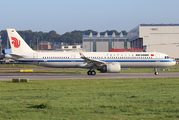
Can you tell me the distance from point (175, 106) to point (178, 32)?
82150mm

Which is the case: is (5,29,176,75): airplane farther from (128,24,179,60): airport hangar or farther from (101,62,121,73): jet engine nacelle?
(128,24,179,60): airport hangar

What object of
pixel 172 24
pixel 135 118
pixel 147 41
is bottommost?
pixel 135 118

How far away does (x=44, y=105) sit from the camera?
41.4 feet

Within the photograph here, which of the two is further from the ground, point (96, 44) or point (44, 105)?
point (96, 44)

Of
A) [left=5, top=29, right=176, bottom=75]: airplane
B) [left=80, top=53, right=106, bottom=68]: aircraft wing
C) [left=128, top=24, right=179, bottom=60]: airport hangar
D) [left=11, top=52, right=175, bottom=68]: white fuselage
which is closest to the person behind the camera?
[left=80, top=53, right=106, bottom=68]: aircraft wing

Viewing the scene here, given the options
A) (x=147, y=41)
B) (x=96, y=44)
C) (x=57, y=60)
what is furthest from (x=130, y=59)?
(x=96, y=44)

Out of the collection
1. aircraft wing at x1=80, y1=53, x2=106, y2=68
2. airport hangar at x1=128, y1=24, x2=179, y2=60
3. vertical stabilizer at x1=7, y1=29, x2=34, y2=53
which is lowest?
aircraft wing at x1=80, y1=53, x2=106, y2=68

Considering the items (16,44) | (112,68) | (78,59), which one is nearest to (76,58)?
(78,59)

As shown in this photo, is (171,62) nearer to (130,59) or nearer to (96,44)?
(130,59)

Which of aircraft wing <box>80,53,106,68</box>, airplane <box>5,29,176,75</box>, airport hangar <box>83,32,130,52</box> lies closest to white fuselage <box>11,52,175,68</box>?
airplane <box>5,29,176,75</box>

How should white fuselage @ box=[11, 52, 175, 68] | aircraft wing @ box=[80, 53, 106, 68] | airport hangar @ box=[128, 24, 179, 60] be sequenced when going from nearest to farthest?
aircraft wing @ box=[80, 53, 106, 68] → white fuselage @ box=[11, 52, 175, 68] → airport hangar @ box=[128, 24, 179, 60]

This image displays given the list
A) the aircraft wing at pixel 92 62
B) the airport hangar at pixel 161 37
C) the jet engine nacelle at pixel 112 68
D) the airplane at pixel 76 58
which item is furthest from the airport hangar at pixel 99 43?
the jet engine nacelle at pixel 112 68

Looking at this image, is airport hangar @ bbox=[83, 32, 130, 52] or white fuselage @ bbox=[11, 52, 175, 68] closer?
white fuselage @ bbox=[11, 52, 175, 68]

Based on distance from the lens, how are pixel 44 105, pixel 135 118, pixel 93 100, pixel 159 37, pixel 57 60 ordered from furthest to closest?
pixel 159 37 < pixel 57 60 < pixel 93 100 < pixel 44 105 < pixel 135 118
